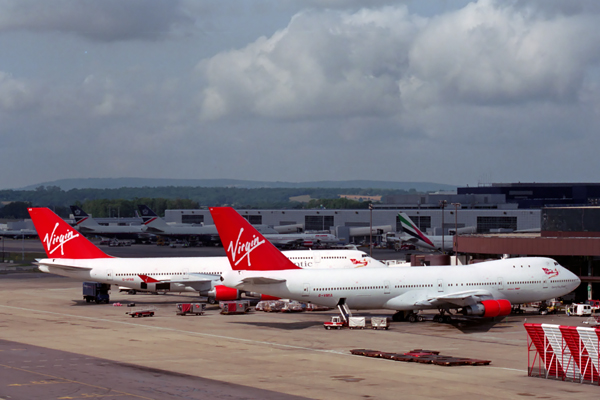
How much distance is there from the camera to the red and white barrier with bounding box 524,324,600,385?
125 ft

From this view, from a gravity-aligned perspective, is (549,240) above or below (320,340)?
above

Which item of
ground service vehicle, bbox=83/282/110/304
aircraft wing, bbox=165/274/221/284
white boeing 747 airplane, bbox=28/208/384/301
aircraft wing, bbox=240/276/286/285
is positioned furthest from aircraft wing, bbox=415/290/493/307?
ground service vehicle, bbox=83/282/110/304

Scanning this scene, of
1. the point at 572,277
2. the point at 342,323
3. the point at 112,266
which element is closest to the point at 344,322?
the point at 342,323

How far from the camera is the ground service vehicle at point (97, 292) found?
8106 cm

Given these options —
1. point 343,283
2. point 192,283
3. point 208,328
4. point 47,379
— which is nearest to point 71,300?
point 192,283

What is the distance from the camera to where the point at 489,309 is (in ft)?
200

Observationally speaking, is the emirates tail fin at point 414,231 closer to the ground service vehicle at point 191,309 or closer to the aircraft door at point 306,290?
the ground service vehicle at point 191,309

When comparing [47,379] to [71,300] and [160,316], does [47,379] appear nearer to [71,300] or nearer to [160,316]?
[160,316]

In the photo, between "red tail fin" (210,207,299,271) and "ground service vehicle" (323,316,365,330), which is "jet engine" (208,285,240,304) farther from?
"ground service vehicle" (323,316,365,330)

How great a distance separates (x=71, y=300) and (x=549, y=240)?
1985 inches

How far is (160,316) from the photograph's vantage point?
227 feet

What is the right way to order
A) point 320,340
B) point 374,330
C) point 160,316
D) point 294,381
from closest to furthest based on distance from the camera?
point 294,381 < point 320,340 < point 374,330 < point 160,316

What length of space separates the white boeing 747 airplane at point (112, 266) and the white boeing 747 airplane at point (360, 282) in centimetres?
1731

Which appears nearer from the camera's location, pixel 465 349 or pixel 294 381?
pixel 294 381
